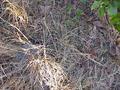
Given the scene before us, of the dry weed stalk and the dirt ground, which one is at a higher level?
the dry weed stalk

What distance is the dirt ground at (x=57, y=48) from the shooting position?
1851mm

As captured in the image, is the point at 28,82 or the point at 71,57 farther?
the point at 71,57

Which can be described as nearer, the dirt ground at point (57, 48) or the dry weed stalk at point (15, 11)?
the dirt ground at point (57, 48)

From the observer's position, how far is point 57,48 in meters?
2.02

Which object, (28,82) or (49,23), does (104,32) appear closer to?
(49,23)

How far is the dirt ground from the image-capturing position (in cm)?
185

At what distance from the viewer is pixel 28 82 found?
183 centimetres

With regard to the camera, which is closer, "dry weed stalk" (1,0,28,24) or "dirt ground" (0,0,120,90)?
"dirt ground" (0,0,120,90)

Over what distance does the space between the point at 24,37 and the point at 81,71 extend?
1.52 feet

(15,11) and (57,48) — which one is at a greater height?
(15,11)

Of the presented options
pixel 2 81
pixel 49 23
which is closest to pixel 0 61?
pixel 2 81

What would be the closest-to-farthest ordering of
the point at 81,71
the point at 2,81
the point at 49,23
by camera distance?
the point at 2,81 < the point at 81,71 < the point at 49,23

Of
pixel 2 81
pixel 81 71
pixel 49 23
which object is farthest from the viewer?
pixel 49 23

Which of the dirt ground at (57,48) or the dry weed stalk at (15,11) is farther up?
the dry weed stalk at (15,11)
